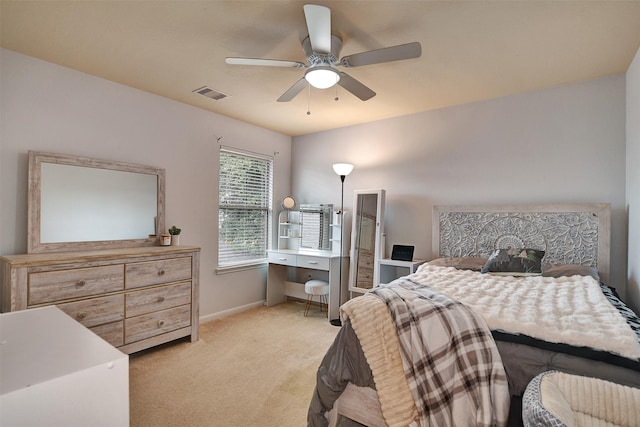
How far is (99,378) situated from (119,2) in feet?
6.61

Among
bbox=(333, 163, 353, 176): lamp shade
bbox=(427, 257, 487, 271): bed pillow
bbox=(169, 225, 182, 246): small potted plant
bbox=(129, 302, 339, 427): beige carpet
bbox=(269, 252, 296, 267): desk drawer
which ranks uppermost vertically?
bbox=(333, 163, 353, 176): lamp shade

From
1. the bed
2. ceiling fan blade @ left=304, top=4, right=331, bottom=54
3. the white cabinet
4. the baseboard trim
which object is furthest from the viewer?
the white cabinet

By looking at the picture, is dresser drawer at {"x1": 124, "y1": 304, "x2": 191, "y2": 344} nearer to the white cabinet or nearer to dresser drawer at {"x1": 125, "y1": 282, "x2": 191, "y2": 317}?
dresser drawer at {"x1": 125, "y1": 282, "x2": 191, "y2": 317}

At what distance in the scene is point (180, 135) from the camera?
355cm

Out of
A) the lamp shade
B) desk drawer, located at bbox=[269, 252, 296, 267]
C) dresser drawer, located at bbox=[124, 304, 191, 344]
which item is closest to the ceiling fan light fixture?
the lamp shade

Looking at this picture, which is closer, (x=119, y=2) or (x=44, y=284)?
(x=119, y=2)

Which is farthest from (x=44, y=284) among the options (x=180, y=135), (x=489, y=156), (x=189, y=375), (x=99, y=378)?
(x=489, y=156)

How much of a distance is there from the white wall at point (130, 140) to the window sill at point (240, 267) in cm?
6

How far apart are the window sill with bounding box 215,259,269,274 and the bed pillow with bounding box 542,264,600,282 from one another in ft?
10.7

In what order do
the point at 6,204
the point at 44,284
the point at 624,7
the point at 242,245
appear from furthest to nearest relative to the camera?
the point at 242,245 < the point at 6,204 < the point at 44,284 < the point at 624,7

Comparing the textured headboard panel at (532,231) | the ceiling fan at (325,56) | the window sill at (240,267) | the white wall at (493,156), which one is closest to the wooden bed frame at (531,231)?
the textured headboard panel at (532,231)

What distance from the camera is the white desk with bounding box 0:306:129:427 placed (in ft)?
3.12

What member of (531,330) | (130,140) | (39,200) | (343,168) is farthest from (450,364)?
(130,140)

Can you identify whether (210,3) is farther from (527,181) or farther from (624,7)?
(527,181)
